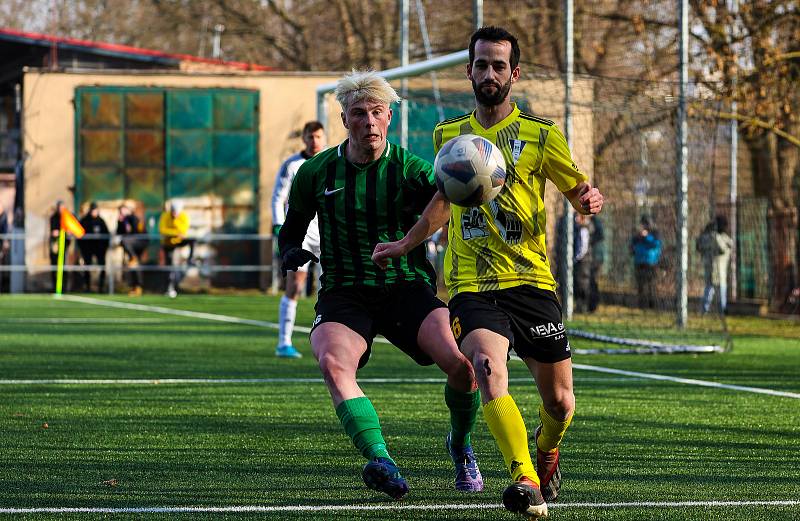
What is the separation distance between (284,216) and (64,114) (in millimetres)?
21088

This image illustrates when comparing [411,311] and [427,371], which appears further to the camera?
[427,371]

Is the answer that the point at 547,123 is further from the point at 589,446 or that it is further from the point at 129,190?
the point at 129,190

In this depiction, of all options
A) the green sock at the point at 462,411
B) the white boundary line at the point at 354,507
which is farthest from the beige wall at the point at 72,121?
the white boundary line at the point at 354,507

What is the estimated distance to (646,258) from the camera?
58.2 ft

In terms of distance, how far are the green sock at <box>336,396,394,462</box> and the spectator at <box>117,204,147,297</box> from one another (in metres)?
24.8

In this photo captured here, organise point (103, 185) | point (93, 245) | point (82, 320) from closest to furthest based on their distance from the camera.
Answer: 1. point (82, 320)
2. point (93, 245)
3. point (103, 185)

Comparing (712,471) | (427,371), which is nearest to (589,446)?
(712,471)

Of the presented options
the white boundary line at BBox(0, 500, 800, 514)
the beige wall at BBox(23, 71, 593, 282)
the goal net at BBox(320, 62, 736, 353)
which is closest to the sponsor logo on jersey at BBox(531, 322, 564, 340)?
the white boundary line at BBox(0, 500, 800, 514)

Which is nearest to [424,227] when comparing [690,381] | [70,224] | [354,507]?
[354,507]

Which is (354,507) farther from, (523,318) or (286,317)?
(286,317)

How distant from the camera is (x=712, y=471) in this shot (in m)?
7.13

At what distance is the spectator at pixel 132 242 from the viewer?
31016mm

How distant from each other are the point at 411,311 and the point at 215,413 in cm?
328

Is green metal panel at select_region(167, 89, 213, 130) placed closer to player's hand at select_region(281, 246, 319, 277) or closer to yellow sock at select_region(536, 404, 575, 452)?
player's hand at select_region(281, 246, 319, 277)
